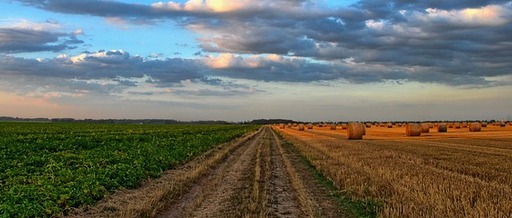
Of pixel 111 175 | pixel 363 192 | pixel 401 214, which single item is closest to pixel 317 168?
pixel 363 192

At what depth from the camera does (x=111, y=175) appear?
16.4 metres

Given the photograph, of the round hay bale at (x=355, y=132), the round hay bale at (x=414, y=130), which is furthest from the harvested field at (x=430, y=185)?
the round hay bale at (x=414, y=130)

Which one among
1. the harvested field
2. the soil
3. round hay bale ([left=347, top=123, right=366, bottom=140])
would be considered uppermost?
round hay bale ([left=347, top=123, right=366, bottom=140])

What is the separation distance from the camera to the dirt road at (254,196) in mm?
11219

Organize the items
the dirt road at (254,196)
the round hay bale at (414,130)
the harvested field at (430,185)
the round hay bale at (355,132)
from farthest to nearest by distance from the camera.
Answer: the round hay bale at (414,130)
the round hay bale at (355,132)
the dirt road at (254,196)
the harvested field at (430,185)

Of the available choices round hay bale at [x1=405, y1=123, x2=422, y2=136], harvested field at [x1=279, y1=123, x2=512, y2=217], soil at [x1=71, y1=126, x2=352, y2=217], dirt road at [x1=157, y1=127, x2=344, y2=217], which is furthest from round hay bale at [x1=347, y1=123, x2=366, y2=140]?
soil at [x1=71, y1=126, x2=352, y2=217]

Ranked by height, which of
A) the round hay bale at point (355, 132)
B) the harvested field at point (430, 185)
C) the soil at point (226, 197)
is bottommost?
the soil at point (226, 197)

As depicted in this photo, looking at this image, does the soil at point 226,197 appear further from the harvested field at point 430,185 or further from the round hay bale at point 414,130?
the round hay bale at point 414,130

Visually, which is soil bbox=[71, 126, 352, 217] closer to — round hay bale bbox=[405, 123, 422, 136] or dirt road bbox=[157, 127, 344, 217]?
dirt road bbox=[157, 127, 344, 217]

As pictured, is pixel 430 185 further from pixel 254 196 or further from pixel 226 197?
pixel 226 197

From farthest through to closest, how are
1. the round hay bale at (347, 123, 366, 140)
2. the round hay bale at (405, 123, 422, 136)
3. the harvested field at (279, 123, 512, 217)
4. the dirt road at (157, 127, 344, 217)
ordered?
the round hay bale at (405, 123, 422, 136) < the round hay bale at (347, 123, 366, 140) < the dirt road at (157, 127, 344, 217) < the harvested field at (279, 123, 512, 217)

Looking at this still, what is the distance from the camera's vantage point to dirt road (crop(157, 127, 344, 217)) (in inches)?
442

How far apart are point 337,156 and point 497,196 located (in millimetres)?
12682

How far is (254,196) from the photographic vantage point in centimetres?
1324
